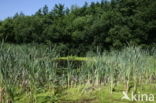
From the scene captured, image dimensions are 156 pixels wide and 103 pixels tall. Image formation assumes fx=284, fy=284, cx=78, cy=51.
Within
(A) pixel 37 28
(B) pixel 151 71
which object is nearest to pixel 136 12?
(A) pixel 37 28

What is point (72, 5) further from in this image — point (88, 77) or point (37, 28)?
point (88, 77)

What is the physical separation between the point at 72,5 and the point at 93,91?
42.5 m

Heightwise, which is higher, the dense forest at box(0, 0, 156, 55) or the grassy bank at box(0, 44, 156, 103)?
the dense forest at box(0, 0, 156, 55)

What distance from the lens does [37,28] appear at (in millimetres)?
28141

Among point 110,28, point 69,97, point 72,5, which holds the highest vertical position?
point 72,5

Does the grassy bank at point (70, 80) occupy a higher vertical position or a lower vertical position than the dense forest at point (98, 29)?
lower

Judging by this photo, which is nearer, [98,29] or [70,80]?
[70,80]

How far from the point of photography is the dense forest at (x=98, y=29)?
80.9ft

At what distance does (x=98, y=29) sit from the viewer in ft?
86.2

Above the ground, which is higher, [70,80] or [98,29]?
[98,29]

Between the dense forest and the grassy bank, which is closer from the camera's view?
the grassy bank

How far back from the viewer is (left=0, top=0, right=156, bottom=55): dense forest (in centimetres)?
2466

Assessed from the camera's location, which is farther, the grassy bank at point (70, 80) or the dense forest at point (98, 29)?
the dense forest at point (98, 29)

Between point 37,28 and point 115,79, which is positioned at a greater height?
point 37,28
